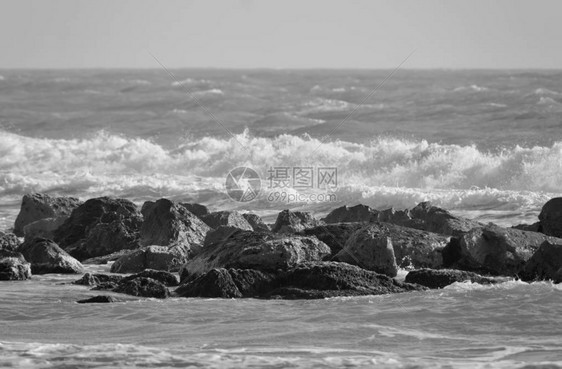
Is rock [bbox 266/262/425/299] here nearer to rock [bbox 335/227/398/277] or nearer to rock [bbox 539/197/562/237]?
rock [bbox 335/227/398/277]

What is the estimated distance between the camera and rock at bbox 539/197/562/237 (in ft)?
49.8

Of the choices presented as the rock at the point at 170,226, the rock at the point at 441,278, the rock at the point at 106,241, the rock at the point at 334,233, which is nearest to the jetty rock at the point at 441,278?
the rock at the point at 441,278

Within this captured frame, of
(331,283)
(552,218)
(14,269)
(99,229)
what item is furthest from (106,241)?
(552,218)

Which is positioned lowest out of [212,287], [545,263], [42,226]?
[212,287]

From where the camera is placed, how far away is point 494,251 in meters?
13.6

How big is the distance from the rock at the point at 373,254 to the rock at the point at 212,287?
5.00 ft

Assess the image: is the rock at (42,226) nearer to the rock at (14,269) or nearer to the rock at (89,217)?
the rock at (89,217)

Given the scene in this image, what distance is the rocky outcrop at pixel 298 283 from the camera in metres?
12.6

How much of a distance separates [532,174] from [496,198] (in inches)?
157

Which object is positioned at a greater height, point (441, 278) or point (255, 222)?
point (255, 222)

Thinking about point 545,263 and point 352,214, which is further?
point 352,214

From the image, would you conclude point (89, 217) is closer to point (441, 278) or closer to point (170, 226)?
point (170, 226)

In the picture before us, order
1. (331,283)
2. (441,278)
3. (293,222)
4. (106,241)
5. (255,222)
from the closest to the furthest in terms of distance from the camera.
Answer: (331,283)
(441,278)
(293,222)
(106,241)
(255,222)

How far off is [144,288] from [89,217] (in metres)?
5.11
